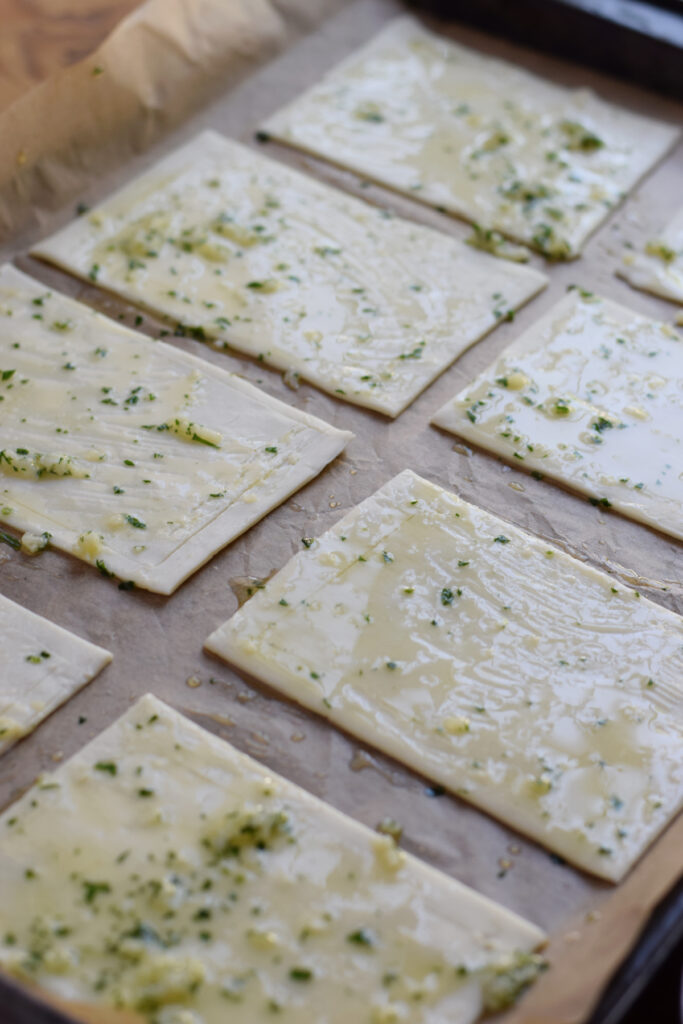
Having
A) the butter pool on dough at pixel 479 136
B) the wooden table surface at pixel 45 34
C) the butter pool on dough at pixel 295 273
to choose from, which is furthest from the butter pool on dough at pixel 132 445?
the butter pool on dough at pixel 479 136

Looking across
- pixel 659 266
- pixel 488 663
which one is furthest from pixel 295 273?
pixel 488 663

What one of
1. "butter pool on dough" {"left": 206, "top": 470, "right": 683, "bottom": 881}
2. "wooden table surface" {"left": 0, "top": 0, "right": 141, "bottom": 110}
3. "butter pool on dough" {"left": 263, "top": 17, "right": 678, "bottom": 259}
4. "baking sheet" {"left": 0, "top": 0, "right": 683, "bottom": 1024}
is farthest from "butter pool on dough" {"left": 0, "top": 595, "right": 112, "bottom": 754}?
"butter pool on dough" {"left": 263, "top": 17, "right": 678, "bottom": 259}

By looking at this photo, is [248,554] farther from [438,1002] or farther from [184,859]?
[438,1002]

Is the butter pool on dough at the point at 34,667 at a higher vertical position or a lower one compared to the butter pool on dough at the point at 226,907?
higher

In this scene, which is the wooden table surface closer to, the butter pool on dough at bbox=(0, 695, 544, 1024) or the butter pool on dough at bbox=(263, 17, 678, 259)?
the butter pool on dough at bbox=(263, 17, 678, 259)

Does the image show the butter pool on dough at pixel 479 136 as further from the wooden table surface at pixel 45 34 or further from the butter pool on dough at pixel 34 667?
the butter pool on dough at pixel 34 667

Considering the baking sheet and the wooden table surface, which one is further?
the wooden table surface
